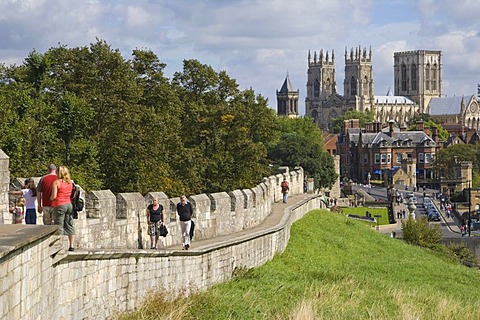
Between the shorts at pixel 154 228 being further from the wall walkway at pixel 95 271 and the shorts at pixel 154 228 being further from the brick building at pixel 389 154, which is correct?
the brick building at pixel 389 154

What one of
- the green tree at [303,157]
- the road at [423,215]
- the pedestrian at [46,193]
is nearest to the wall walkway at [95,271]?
the pedestrian at [46,193]

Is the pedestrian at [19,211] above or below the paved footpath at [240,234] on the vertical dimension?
above

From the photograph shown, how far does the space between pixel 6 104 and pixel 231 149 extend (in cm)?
1814

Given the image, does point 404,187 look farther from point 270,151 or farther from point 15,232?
point 15,232

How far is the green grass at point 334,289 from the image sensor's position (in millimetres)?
15797

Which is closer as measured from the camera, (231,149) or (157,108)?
(157,108)

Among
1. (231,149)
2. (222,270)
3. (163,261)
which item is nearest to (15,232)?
(163,261)

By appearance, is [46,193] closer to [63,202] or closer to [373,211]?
[63,202]

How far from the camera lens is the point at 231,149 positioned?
48156 millimetres

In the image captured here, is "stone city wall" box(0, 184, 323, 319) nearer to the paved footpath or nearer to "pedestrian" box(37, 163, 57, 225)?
the paved footpath

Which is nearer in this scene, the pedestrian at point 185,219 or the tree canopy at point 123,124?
the pedestrian at point 185,219

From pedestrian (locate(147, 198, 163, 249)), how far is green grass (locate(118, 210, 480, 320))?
3.98 feet

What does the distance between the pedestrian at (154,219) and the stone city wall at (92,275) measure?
0.36 m

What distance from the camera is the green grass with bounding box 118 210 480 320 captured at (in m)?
15.8
